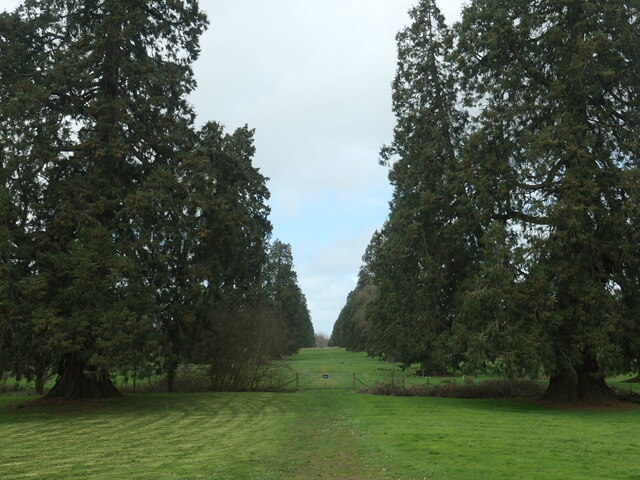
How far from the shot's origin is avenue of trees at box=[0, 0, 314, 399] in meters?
19.7

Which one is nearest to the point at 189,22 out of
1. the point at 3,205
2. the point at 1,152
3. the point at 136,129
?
the point at 136,129

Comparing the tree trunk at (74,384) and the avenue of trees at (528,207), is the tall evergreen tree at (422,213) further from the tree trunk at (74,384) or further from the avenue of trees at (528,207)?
Answer: the tree trunk at (74,384)

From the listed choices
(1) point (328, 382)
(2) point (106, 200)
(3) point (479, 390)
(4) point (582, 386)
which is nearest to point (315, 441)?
(2) point (106, 200)

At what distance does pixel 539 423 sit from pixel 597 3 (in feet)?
54.8

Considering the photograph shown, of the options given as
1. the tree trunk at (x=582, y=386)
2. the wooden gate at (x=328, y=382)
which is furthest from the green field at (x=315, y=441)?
the wooden gate at (x=328, y=382)

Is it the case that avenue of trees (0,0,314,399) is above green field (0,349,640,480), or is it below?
above

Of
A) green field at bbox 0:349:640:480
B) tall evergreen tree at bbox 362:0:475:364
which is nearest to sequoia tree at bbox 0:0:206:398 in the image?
green field at bbox 0:349:640:480

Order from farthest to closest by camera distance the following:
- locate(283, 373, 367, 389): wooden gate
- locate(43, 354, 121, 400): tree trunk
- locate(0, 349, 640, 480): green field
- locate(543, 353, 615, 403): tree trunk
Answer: locate(283, 373, 367, 389): wooden gate, locate(43, 354, 121, 400): tree trunk, locate(543, 353, 615, 403): tree trunk, locate(0, 349, 640, 480): green field

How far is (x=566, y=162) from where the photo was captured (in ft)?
74.4

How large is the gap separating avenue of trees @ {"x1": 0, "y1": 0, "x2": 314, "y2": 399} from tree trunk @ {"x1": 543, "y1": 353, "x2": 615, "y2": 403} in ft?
48.4

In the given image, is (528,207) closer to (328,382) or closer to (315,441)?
(315,441)

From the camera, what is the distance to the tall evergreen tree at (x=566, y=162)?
819 inches

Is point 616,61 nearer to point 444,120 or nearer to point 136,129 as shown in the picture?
point 444,120

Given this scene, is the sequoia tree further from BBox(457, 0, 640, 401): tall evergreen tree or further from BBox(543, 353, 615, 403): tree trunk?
BBox(543, 353, 615, 403): tree trunk
